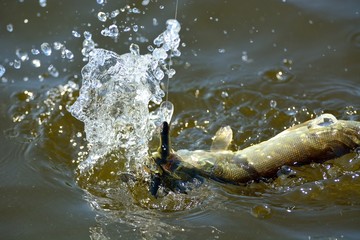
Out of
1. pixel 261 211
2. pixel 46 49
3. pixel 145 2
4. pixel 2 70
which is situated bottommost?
pixel 261 211

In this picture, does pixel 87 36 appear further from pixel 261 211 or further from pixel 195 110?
pixel 261 211

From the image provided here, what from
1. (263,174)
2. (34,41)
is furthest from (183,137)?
(34,41)

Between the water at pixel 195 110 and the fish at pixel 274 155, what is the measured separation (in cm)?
15

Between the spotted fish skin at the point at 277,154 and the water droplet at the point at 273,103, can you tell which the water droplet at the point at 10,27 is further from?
the spotted fish skin at the point at 277,154

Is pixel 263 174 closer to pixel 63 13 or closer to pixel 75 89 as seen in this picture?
pixel 75 89

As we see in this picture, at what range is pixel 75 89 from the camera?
222 inches

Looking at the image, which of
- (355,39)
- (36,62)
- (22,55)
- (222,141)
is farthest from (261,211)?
(22,55)

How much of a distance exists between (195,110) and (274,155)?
1390 mm

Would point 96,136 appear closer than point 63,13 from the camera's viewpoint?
Yes

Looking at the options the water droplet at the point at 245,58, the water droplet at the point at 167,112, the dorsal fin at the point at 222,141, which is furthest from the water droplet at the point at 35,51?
the dorsal fin at the point at 222,141

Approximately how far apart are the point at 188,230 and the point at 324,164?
1.08 metres

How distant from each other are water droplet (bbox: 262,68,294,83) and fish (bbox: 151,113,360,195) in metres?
Result: 1.43

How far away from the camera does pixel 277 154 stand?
4.07m

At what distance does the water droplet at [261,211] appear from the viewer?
4160 millimetres
